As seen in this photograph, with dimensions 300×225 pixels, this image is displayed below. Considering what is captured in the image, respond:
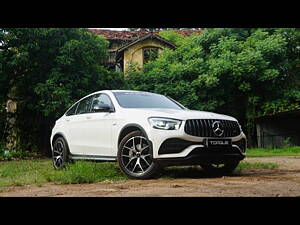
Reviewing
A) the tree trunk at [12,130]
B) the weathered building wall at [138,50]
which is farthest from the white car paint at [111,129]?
the weathered building wall at [138,50]

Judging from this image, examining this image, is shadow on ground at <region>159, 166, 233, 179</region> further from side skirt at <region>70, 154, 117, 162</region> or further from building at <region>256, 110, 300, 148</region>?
building at <region>256, 110, 300, 148</region>

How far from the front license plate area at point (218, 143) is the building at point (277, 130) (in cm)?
1503

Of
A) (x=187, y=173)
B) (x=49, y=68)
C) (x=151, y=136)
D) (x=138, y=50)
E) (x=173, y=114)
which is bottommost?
(x=187, y=173)

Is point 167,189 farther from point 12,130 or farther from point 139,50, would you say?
point 139,50

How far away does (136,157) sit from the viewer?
695 cm

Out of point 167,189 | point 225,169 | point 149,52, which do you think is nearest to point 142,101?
point 225,169

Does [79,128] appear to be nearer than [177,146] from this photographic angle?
No

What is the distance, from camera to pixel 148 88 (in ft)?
71.8

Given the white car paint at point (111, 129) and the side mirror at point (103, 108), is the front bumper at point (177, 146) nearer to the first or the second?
the white car paint at point (111, 129)

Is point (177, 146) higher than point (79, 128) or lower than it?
lower

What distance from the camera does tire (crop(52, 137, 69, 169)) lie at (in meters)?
8.91

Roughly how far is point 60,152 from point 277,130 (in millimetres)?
15976
